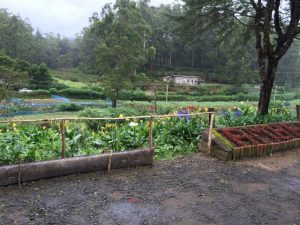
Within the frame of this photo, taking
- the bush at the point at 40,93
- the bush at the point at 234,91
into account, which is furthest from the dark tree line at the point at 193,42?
the bush at the point at 40,93

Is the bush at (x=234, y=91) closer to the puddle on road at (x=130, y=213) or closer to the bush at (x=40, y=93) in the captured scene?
the bush at (x=40, y=93)

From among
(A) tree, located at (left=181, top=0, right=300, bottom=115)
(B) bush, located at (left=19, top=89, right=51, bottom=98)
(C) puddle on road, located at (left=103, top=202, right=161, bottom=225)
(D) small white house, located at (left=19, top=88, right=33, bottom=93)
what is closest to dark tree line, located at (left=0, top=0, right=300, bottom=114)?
(A) tree, located at (left=181, top=0, right=300, bottom=115)

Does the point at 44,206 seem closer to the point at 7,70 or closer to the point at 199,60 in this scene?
the point at 7,70

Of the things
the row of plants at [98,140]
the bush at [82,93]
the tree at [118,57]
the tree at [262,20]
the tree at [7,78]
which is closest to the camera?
the row of plants at [98,140]

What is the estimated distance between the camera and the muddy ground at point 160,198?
4.56 m

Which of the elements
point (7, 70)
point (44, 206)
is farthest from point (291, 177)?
point (7, 70)

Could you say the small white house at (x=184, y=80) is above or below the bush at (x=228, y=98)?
above

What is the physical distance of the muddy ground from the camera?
456cm

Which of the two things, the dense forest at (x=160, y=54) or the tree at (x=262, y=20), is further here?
the dense forest at (x=160, y=54)

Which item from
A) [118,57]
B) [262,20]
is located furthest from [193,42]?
[118,57]

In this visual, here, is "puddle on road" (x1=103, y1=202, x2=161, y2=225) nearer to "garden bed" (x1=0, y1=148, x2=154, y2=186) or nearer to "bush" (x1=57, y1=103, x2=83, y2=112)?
"garden bed" (x1=0, y1=148, x2=154, y2=186)

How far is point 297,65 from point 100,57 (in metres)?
46.8

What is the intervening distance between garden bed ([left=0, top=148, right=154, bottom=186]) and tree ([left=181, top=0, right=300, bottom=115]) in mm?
6251

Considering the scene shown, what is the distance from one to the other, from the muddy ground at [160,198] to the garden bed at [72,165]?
12cm
